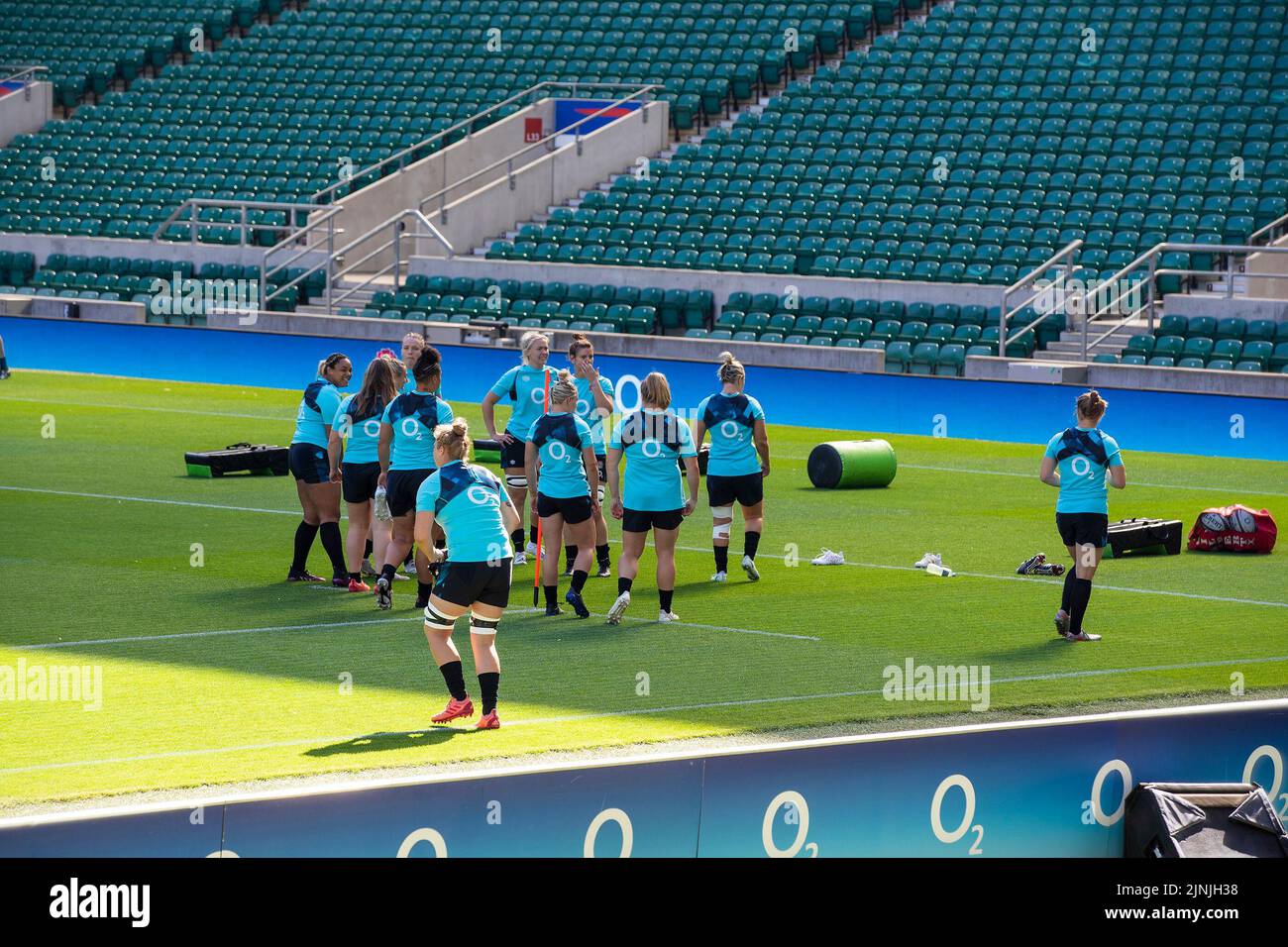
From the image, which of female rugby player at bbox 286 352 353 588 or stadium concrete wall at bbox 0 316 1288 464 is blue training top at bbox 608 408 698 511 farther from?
stadium concrete wall at bbox 0 316 1288 464

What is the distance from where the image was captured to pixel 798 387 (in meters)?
31.2

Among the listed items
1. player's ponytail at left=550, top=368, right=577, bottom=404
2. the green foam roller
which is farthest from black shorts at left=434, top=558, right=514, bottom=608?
the green foam roller

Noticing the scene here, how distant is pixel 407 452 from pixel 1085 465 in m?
5.01

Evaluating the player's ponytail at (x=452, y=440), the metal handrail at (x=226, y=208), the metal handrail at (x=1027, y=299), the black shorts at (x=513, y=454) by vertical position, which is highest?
the metal handrail at (x=226, y=208)

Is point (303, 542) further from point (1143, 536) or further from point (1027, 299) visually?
point (1027, 299)

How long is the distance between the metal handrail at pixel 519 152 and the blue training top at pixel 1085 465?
2598 centimetres

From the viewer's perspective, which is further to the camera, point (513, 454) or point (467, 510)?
point (513, 454)

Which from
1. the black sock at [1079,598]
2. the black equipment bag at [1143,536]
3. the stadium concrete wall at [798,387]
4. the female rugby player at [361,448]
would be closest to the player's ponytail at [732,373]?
the female rugby player at [361,448]

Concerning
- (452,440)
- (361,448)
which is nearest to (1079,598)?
(452,440)

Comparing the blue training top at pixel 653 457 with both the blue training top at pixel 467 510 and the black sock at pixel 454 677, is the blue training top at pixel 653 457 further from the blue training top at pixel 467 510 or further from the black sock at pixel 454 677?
the black sock at pixel 454 677

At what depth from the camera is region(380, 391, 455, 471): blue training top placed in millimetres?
14750

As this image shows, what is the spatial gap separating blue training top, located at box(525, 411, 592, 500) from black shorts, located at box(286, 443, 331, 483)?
211cm

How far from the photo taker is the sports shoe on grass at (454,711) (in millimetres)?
11398
